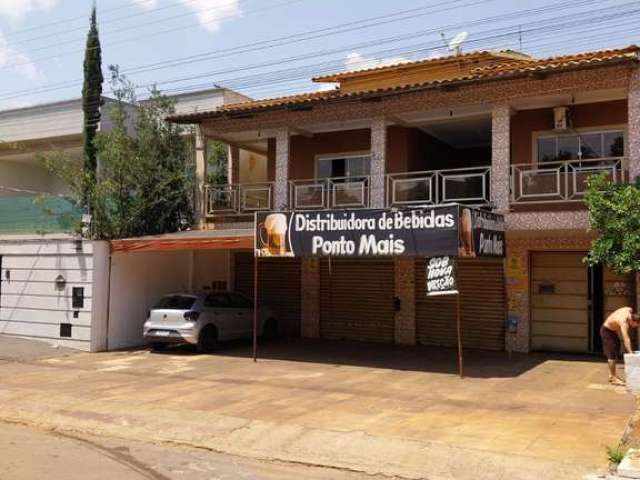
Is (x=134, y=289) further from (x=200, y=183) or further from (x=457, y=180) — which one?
(x=457, y=180)

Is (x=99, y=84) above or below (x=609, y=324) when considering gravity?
above

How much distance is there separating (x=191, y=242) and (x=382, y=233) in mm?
4929

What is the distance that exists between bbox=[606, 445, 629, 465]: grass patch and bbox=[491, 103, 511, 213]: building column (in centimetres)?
793

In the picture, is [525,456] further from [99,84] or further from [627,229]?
[99,84]

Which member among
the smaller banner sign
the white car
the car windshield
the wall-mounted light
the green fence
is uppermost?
the green fence

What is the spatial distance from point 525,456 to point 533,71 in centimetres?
900

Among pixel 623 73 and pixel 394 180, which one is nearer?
pixel 623 73

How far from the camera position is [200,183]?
19.5 meters

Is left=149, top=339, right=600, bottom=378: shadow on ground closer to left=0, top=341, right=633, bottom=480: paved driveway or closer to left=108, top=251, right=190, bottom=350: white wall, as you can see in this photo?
left=0, top=341, right=633, bottom=480: paved driveway

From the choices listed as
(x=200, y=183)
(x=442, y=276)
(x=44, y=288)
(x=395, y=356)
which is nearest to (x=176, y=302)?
(x=44, y=288)

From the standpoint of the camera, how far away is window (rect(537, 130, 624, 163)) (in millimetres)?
15469

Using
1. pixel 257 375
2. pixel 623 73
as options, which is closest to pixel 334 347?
pixel 257 375

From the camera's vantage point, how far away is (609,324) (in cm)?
1209

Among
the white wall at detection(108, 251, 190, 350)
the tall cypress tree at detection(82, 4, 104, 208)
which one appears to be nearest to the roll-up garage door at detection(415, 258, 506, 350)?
the white wall at detection(108, 251, 190, 350)
